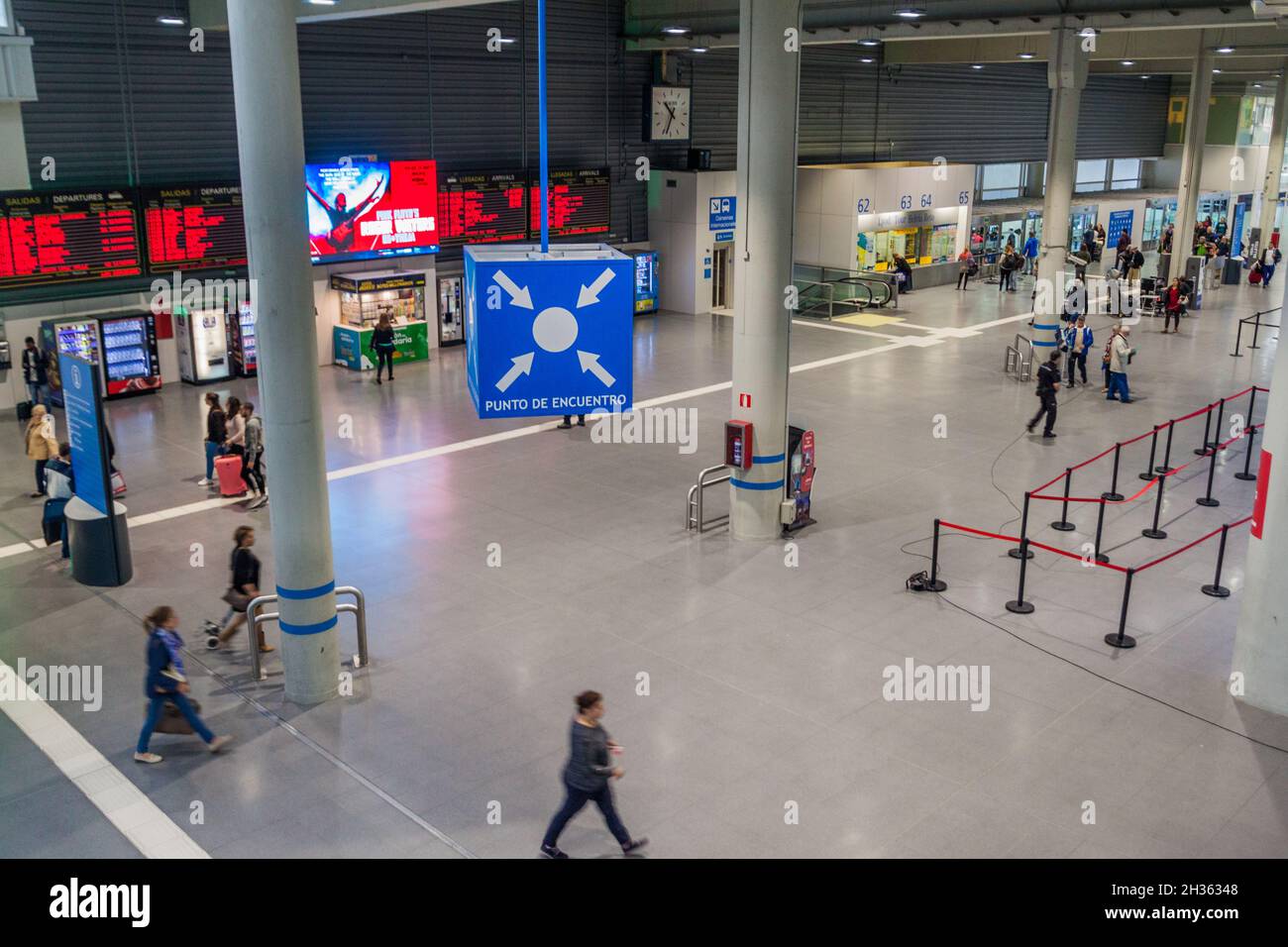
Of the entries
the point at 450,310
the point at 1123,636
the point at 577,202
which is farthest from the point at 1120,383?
the point at 450,310

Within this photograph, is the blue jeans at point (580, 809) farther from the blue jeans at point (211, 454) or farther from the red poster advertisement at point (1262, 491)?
the blue jeans at point (211, 454)

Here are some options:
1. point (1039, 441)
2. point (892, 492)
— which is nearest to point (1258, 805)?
point (892, 492)

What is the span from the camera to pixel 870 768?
29.4ft

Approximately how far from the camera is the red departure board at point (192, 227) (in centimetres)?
2017

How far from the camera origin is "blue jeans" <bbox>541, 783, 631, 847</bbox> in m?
7.52

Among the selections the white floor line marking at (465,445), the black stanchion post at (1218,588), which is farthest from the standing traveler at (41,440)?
the black stanchion post at (1218,588)

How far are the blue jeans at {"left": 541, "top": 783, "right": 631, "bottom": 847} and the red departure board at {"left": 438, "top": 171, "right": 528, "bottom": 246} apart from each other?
1888cm

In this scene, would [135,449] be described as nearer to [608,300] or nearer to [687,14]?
[608,300]

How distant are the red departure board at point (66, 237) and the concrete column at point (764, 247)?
12.1m

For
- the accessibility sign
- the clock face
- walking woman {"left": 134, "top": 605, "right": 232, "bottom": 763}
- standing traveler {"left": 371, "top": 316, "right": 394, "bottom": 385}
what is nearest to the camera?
walking woman {"left": 134, "top": 605, "right": 232, "bottom": 763}

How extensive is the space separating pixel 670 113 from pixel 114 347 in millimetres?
14965

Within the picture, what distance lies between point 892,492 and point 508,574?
5.87 m

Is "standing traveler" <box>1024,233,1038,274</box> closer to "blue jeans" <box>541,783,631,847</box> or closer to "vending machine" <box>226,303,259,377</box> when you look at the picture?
"vending machine" <box>226,303,259,377</box>

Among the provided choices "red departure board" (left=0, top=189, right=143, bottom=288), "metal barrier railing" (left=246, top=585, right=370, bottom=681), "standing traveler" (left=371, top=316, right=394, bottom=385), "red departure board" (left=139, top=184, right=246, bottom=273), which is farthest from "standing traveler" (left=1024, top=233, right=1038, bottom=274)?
"metal barrier railing" (left=246, top=585, right=370, bottom=681)
